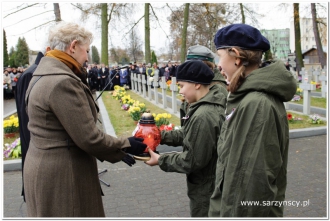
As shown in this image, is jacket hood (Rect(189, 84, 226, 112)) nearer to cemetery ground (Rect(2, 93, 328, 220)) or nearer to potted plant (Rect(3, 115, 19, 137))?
cemetery ground (Rect(2, 93, 328, 220))

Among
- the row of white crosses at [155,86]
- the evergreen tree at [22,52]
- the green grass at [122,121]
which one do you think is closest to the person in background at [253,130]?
the green grass at [122,121]

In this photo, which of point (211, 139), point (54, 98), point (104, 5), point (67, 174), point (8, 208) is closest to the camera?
point (54, 98)

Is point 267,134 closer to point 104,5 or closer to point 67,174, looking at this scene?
point 67,174

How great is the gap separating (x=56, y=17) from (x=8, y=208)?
52.8 ft

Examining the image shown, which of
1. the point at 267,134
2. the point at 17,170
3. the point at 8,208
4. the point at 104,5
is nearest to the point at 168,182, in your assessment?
the point at 8,208

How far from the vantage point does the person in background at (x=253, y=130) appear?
5.46ft

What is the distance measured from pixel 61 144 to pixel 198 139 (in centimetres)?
93

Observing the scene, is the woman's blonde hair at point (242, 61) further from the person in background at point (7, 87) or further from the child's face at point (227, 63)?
the person in background at point (7, 87)

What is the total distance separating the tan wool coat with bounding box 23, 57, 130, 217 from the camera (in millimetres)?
2123

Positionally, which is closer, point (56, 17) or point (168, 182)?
point (168, 182)

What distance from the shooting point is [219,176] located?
1890 mm

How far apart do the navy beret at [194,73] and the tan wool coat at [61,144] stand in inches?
29.8

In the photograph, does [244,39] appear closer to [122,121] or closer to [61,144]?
[61,144]

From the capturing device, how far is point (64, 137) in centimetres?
222
